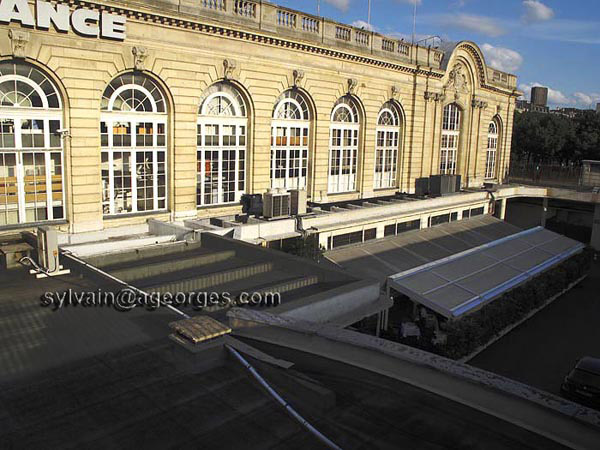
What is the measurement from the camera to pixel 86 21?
1948 cm

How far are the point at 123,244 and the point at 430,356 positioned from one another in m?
12.1

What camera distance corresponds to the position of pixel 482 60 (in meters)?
42.5

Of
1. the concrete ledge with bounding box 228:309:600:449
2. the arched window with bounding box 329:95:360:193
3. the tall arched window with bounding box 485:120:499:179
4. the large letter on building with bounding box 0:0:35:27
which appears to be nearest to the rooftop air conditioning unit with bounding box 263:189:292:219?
the arched window with bounding box 329:95:360:193

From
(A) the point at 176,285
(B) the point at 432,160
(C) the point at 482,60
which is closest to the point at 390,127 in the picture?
(B) the point at 432,160

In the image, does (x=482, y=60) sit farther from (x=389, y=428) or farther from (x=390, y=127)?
(x=389, y=428)

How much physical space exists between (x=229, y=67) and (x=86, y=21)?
6.76m

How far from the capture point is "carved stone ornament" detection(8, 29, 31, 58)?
17.8m

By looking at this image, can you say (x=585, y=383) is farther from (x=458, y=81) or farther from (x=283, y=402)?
(x=458, y=81)

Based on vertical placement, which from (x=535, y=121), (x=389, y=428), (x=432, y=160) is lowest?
(x=389, y=428)

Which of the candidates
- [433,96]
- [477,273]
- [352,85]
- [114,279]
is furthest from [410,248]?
[114,279]

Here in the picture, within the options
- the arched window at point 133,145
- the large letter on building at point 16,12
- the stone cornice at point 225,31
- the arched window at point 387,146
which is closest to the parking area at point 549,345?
the arched window at point 387,146

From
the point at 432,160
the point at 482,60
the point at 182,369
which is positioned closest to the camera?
the point at 182,369

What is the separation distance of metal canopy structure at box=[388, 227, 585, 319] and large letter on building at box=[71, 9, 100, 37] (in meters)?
14.6

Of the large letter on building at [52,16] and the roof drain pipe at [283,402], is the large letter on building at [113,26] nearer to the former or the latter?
the large letter on building at [52,16]
